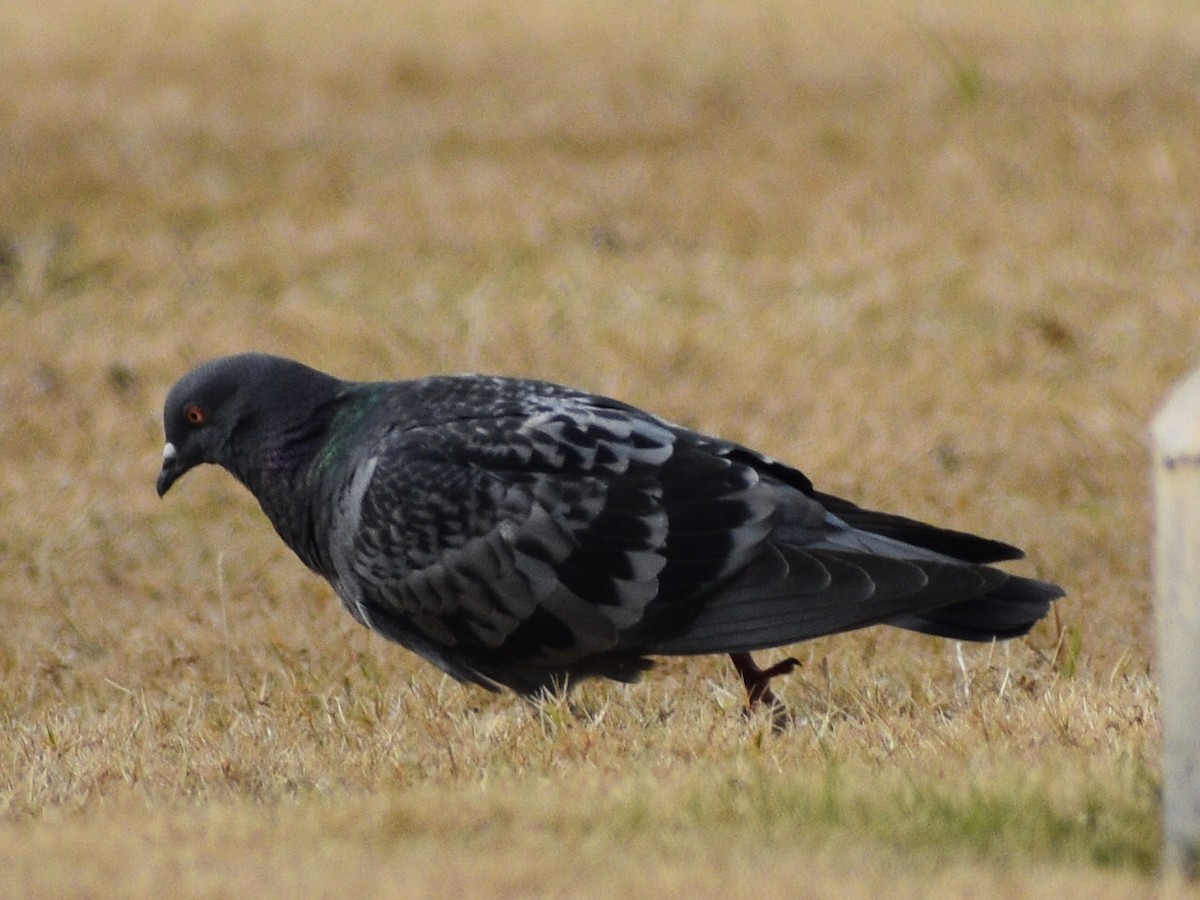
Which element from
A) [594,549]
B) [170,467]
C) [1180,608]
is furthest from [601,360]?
[1180,608]

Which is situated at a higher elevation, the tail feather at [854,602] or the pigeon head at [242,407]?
the pigeon head at [242,407]

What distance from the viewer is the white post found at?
2.90 m

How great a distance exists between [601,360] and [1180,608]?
18.9ft

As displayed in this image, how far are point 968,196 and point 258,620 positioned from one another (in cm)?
569

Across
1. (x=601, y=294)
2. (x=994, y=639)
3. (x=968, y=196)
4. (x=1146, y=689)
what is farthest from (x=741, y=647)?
(x=968, y=196)

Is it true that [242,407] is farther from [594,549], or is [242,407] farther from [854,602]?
[854,602]

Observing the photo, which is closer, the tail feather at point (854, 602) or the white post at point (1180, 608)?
the white post at point (1180, 608)

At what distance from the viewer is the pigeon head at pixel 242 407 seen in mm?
5023

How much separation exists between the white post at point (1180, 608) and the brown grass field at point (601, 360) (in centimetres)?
14

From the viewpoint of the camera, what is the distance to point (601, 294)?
9477 mm

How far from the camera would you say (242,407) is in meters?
5.07

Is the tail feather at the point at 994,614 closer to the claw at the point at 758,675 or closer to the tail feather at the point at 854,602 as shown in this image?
the tail feather at the point at 854,602

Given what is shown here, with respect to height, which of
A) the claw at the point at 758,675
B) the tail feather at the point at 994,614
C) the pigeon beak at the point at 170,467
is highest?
the pigeon beak at the point at 170,467

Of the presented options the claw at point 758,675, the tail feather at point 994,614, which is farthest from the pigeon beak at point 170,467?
the tail feather at point 994,614
